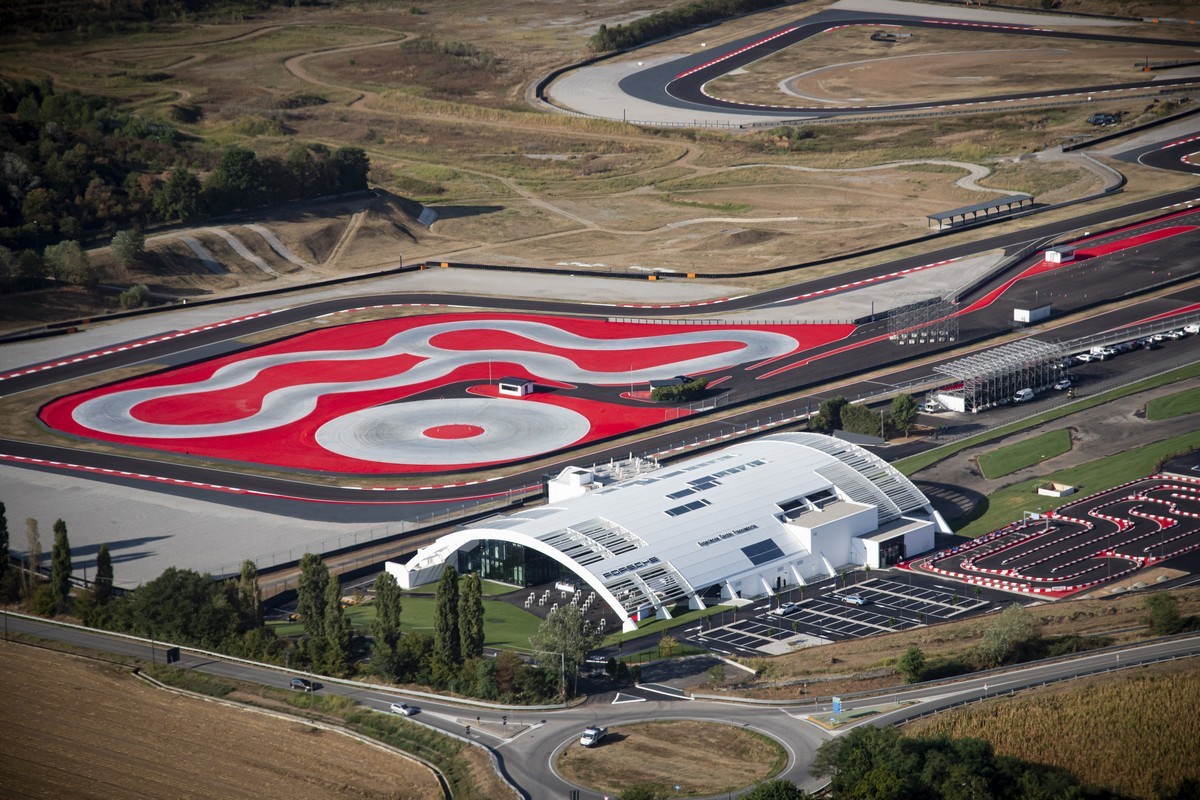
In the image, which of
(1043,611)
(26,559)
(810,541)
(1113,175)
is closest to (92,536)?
(26,559)

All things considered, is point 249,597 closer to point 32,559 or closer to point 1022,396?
point 32,559

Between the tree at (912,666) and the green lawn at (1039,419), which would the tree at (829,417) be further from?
the tree at (912,666)

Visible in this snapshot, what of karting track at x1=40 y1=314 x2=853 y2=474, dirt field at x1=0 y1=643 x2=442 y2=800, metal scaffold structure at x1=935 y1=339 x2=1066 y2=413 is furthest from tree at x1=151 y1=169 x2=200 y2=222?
dirt field at x1=0 y1=643 x2=442 y2=800

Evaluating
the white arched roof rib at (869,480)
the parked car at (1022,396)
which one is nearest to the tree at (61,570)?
the white arched roof rib at (869,480)

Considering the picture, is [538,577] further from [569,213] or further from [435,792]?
[569,213]

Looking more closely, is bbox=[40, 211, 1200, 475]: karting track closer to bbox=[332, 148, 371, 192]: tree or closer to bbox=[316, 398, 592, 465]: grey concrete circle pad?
bbox=[316, 398, 592, 465]: grey concrete circle pad
